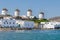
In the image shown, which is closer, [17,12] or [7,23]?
[7,23]

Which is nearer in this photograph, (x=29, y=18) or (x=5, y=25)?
(x=5, y=25)

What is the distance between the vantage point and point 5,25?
165ft

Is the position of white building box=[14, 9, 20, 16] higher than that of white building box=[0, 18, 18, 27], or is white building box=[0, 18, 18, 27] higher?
white building box=[14, 9, 20, 16]

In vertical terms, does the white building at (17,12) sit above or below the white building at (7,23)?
above

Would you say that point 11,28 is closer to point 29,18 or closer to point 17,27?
point 17,27

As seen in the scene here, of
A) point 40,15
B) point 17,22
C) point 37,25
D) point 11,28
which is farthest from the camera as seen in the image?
point 40,15

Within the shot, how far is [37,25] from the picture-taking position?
2384 inches

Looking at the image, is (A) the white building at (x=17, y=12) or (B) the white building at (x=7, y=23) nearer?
(B) the white building at (x=7, y=23)

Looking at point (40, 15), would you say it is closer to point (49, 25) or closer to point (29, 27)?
point (49, 25)

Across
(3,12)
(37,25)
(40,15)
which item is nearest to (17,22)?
(37,25)

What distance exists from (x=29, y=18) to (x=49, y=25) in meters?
7.16

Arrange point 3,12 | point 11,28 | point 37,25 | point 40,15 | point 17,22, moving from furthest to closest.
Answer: point 40,15 < point 3,12 < point 37,25 < point 17,22 < point 11,28

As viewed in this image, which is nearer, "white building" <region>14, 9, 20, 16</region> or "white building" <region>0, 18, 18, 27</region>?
"white building" <region>0, 18, 18, 27</region>

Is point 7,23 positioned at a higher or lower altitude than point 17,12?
lower
